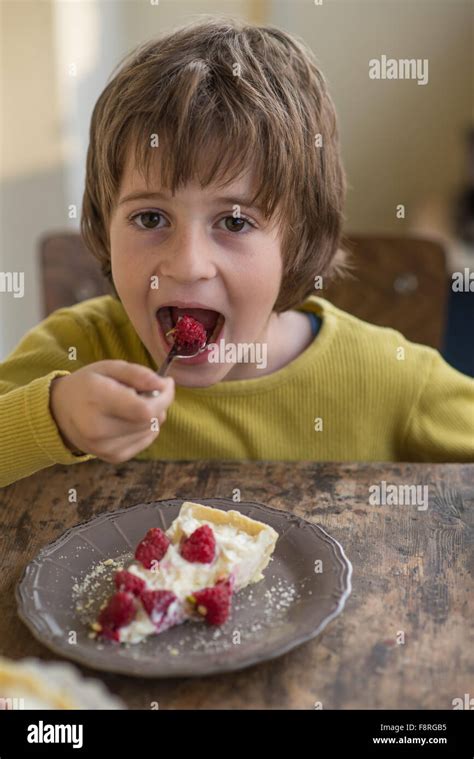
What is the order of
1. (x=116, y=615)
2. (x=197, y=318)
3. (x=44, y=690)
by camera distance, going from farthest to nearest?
1. (x=197, y=318)
2. (x=116, y=615)
3. (x=44, y=690)

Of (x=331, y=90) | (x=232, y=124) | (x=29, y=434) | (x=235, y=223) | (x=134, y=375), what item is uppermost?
(x=331, y=90)

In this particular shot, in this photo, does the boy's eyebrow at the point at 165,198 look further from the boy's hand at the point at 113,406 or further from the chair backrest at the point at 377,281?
the chair backrest at the point at 377,281

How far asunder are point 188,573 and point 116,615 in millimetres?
94

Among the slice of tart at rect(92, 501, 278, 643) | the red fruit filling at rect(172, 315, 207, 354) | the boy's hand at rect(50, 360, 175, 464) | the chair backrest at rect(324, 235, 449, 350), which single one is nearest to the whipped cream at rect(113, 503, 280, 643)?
the slice of tart at rect(92, 501, 278, 643)

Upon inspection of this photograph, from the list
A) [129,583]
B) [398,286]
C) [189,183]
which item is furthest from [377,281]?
[129,583]

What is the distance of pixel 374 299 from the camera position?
1939mm

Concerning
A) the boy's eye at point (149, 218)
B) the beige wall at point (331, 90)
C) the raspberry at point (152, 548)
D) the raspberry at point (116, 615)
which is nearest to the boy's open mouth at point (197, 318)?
the boy's eye at point (149, 218)

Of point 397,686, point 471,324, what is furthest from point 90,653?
point 471,324

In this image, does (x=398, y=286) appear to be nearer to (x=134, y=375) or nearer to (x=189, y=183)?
(x=189, y=183)

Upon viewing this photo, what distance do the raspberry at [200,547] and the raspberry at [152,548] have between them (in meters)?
0.02

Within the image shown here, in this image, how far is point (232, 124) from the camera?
1.21 m

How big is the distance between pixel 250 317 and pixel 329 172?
0.88 feet

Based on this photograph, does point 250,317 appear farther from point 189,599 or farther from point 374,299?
point 374,299

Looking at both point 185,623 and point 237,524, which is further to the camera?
point 237,524
